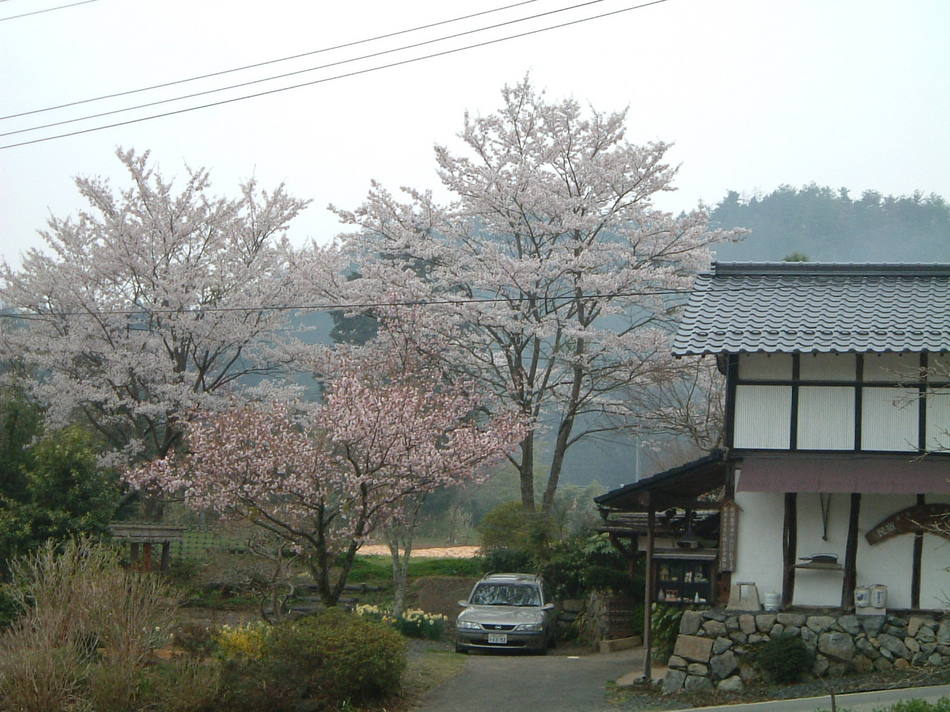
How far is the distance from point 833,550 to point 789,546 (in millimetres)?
586

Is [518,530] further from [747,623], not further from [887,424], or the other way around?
[887,424]

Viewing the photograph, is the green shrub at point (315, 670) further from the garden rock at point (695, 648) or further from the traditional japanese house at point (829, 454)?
the traditional japanese house at point (829, 454)

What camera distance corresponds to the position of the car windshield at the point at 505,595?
19500 millimetres

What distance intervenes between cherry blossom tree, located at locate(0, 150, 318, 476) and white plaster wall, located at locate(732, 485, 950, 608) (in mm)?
15204

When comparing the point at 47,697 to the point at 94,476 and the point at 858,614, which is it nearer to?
the point at 94,476

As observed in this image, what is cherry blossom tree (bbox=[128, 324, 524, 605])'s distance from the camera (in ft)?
49.1

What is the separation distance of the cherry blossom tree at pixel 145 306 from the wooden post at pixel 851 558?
16.3m

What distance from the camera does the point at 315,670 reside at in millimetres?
12328

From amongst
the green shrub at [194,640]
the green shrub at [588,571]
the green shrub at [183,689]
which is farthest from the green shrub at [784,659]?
the green shrub at [588,571]

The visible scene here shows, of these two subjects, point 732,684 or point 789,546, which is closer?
point 732,684

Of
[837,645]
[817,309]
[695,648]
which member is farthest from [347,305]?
[837,645]

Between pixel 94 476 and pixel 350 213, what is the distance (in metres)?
11.2

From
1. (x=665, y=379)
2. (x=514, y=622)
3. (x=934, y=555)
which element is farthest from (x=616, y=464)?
(x=934, y=555)

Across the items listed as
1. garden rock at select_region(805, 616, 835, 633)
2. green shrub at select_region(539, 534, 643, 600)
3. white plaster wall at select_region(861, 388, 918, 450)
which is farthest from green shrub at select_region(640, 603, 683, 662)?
green shrub at select_region(539, 534, 643, 600)
